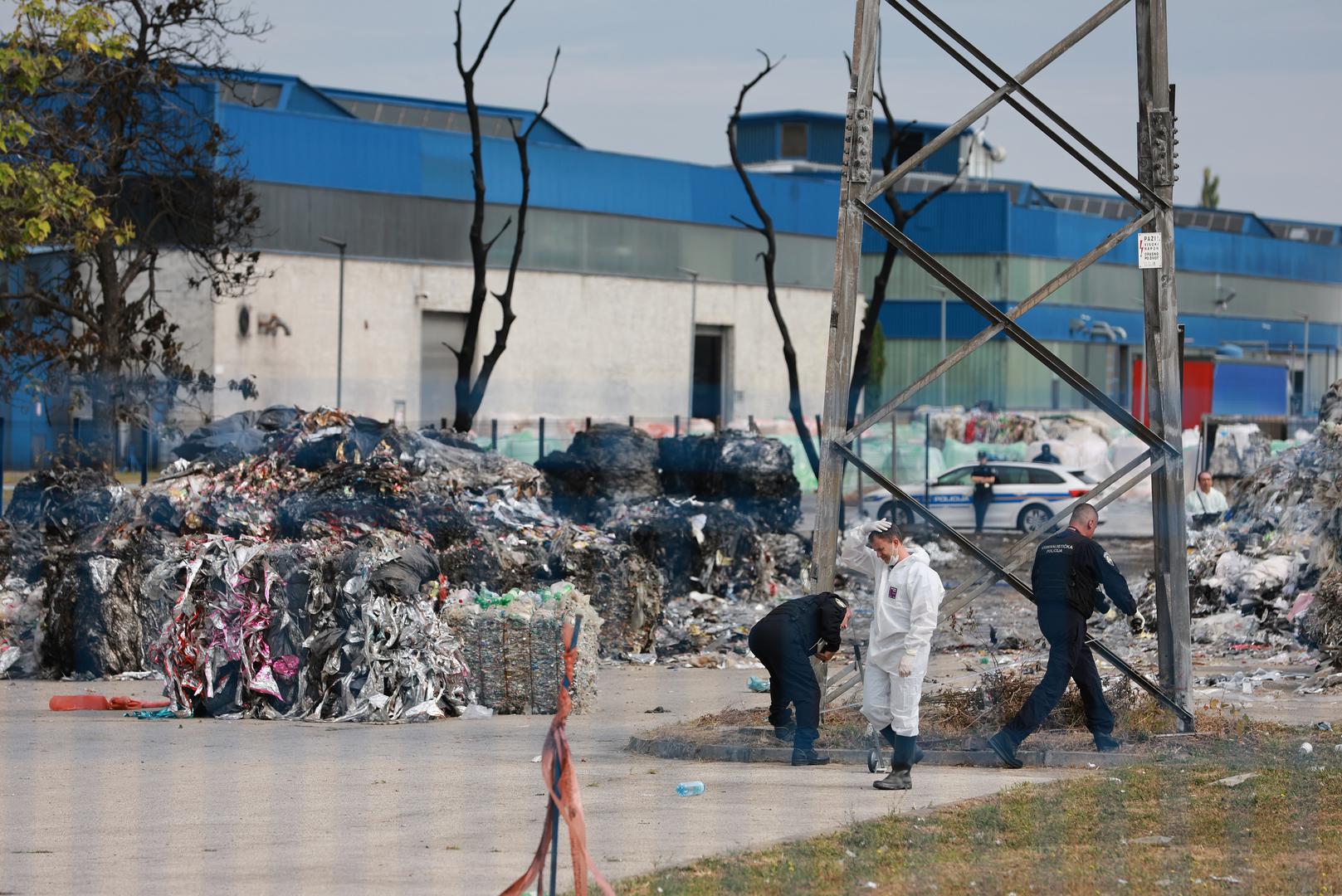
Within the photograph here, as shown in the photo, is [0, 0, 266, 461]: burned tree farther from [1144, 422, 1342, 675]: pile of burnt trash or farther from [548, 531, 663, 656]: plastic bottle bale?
[1144, 422, 1342, 675]: pile of burnt trash

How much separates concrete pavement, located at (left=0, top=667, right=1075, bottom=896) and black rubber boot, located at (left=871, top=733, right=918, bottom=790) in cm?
11

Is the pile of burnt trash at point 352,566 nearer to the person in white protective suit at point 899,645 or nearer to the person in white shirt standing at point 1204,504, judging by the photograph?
the person in white protective suit at point 899,645

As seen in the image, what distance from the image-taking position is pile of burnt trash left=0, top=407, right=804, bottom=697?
43.7ft

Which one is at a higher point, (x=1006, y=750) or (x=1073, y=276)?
(x=1073, y=276)

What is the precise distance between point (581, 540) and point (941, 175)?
240ft

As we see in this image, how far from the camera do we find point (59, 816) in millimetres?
9102

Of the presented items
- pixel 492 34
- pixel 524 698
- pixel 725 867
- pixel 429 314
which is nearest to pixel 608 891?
pixel 725 867

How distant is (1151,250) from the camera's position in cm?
1124

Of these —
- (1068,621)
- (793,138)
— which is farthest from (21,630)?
(793,138)

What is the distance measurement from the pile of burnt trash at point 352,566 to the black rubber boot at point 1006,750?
4149 mm

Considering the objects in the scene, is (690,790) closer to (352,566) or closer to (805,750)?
(805,750)

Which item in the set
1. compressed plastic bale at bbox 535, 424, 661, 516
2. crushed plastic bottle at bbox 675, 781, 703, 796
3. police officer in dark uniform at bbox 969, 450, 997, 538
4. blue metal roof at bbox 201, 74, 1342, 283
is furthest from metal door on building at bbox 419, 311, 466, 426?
crushed plastic bottle at bbox 675, 781, 703, 796

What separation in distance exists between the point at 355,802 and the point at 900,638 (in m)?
3.04

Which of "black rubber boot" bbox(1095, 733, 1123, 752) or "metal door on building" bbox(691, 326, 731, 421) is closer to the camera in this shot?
"black rubber boot" bbox(1095, 733, 1123, 752)
